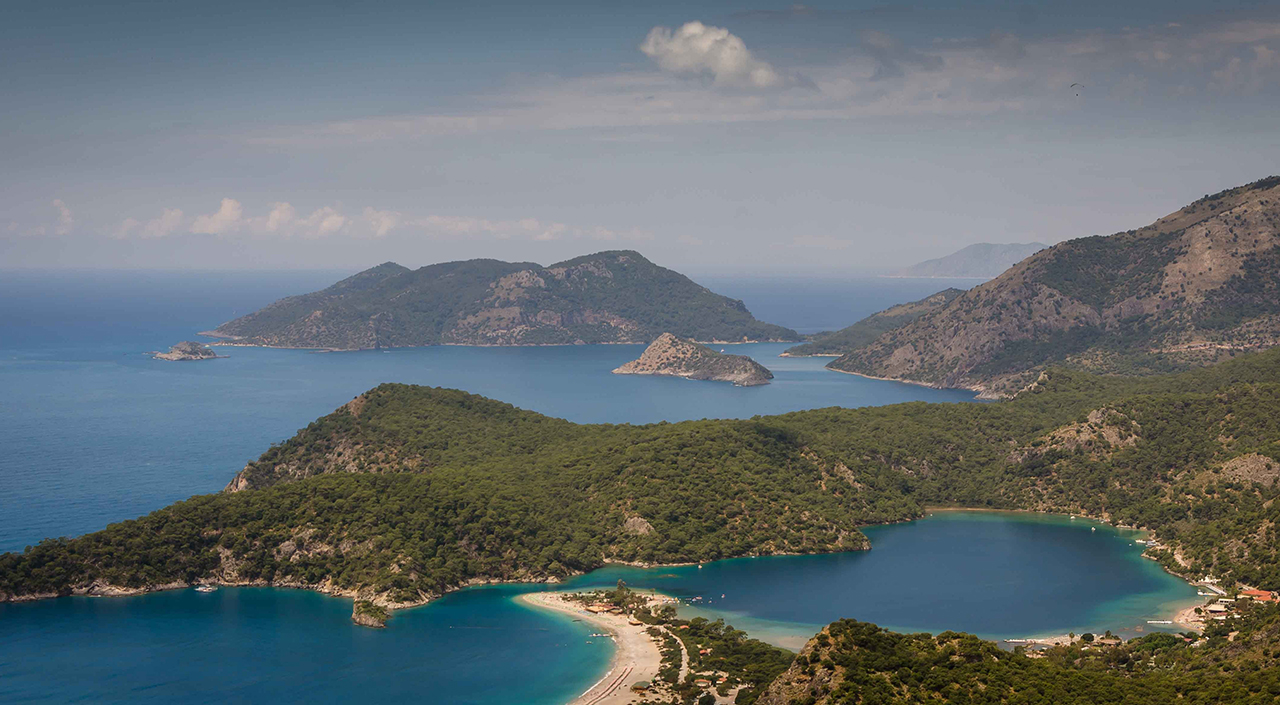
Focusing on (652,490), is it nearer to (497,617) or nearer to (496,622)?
(497,617)

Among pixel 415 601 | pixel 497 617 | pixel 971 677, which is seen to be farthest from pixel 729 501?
pixel 971 677

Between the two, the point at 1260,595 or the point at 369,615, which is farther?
the point at 1260,595

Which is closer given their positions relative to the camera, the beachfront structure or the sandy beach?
the sandy beach

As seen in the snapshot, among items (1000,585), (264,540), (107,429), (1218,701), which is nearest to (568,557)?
(264,540)

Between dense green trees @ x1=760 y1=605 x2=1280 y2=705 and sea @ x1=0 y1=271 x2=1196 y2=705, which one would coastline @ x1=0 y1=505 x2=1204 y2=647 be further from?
dense green trees @ x1=760 y1=605 x2=1280 y2=705

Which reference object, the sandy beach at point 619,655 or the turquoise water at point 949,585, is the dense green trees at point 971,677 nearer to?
the sandy beach at point 619,655

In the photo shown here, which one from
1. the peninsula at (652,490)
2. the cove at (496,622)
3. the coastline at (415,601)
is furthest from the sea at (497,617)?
the peninsula at (652,490)

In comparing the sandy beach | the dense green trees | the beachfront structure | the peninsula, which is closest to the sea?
the sandy beach
